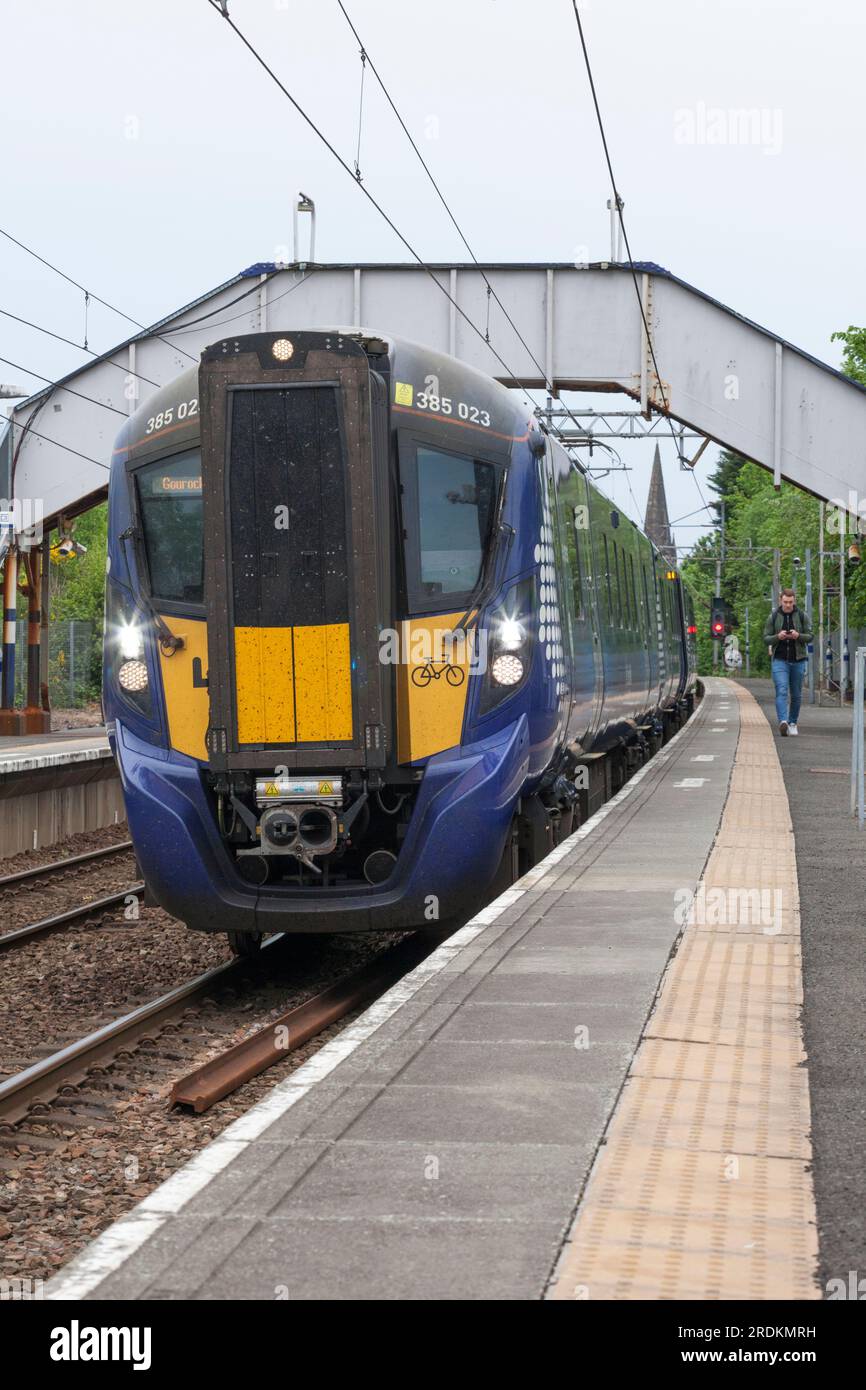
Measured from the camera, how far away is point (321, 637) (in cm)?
811

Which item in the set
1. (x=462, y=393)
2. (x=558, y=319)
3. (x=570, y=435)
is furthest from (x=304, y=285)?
(x=462, y=393)

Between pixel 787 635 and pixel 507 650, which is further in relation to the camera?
pixel 787 635

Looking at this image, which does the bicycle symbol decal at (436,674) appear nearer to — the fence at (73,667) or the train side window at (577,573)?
the train side window at (577,573)

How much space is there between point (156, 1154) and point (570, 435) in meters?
25.3

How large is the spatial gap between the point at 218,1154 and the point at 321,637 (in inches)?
162

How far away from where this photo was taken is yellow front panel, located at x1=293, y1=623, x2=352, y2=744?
26.5ft

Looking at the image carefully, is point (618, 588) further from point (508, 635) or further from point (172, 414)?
point (172, 414)

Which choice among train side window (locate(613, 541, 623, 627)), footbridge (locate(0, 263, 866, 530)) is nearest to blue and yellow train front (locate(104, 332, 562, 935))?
train side window (locate(613, 541, 623, 627))

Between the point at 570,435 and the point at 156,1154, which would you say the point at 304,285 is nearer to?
the point at 570,435

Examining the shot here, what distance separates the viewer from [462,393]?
8727 millimetres

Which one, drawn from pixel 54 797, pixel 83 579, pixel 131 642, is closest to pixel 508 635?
pixel 131 642

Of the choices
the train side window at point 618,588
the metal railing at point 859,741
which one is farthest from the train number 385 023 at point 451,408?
the train side window at point 618,588

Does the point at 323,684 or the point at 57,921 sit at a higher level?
the point at 323,684
